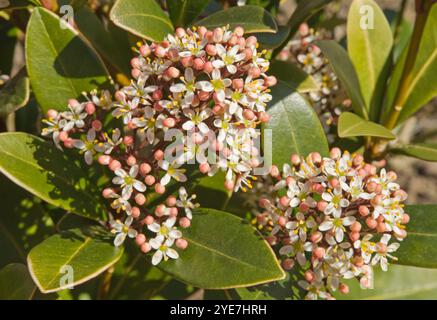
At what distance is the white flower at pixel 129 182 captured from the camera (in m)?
1.84

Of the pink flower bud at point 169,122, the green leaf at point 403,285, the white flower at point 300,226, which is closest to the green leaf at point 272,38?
the pink flower bud at point 169,122

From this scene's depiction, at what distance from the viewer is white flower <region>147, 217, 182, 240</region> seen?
1.86m

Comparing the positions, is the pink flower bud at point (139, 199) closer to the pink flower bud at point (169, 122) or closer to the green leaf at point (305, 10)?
the pink flower bud at point (169, 122)

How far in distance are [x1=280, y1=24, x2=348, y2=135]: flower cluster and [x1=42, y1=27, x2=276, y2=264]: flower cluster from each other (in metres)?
0.60

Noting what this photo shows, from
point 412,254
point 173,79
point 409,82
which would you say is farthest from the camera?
point 409,82

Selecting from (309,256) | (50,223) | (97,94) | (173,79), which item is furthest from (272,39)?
(50,223)

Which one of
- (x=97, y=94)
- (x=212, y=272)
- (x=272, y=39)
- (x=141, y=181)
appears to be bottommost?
(x=212, y=272)

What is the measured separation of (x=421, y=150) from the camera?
2238mm

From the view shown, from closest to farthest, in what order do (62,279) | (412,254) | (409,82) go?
1. (62,279)
2. (412,254)
3. (409,82)

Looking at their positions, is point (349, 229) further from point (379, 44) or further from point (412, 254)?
point (379, 44)

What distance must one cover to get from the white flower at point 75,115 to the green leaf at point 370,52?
3.56ft

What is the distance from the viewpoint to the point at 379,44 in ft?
8.05

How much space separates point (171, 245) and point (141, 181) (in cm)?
22

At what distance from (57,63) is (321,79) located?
1.07m
